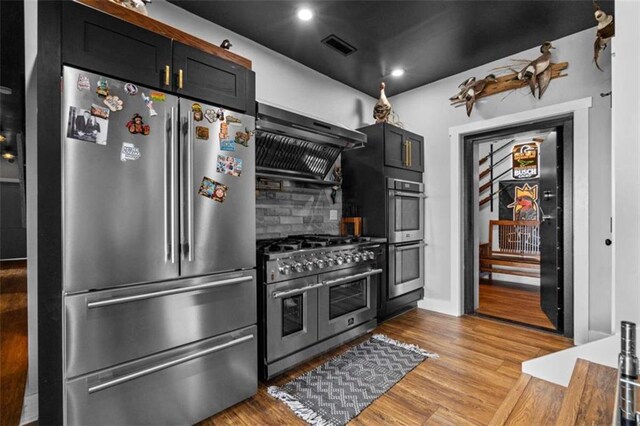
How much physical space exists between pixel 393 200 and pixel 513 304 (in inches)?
86.5

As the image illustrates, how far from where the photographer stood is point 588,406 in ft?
4.73

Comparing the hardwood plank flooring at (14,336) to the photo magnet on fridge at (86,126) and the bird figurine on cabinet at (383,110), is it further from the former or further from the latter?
the bird figurine on cabinet at (383,110)

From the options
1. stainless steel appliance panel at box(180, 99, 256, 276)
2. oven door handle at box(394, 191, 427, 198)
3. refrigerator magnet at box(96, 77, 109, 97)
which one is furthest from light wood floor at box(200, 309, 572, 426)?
refrigerator magnet at box(96, 77, 109, 97)

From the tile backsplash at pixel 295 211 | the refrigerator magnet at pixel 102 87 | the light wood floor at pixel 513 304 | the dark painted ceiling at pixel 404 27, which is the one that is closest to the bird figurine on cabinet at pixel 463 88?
the dark painted ceiling at pixel 404 27

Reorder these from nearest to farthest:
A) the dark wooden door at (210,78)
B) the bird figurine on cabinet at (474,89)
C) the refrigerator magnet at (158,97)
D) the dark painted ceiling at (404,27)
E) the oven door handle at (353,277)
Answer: the refrigerator magnet at (158,97)
the dark wooden door at (210,78)
the dark painted ceiling at (404,27)
the oven door handle at (353,277)
the bird figurine on cabinet at (474,89)

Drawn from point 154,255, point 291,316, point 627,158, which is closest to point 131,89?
point 154,255

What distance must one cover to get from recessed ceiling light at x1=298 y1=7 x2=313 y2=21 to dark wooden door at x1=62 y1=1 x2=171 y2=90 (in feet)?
4.13

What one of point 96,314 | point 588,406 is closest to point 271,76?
point 96,314

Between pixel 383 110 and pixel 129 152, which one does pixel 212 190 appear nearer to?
pixel 129 152

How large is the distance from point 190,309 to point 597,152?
3.53 m

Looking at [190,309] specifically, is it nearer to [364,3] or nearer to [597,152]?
[364,3]

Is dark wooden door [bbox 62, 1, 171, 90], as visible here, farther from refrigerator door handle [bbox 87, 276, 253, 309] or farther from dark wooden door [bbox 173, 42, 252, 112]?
refrigerator door handle [bbox 87, 276, 253, 309]

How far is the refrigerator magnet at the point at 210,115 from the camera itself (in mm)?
1760

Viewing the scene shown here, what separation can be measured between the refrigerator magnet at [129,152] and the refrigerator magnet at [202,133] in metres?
0.33
